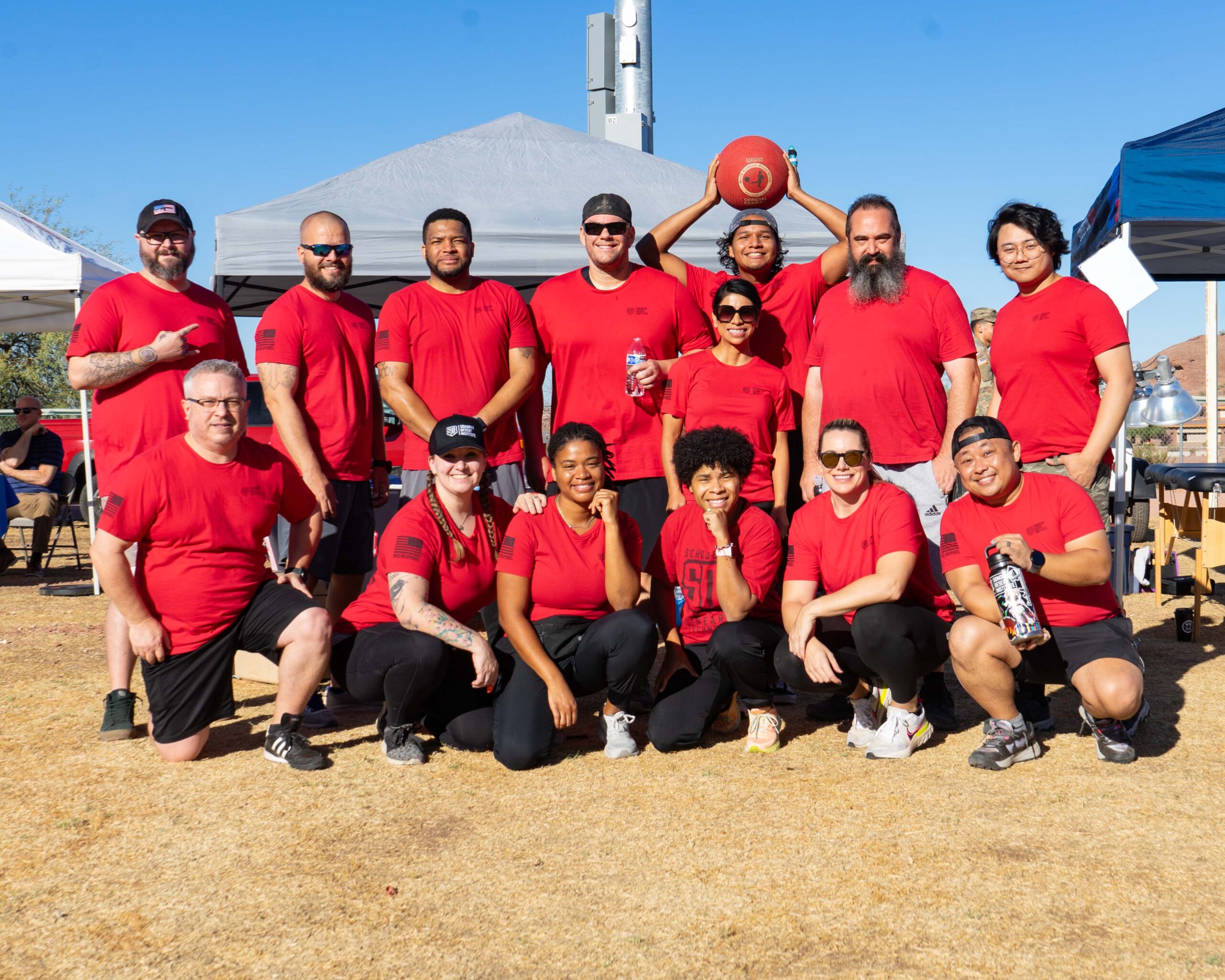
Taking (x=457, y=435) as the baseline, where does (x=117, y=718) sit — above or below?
below

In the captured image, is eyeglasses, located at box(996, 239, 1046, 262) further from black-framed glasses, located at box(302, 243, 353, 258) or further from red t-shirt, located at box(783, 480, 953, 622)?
black-framed glasses, located at box(302, 243, 353, 258)

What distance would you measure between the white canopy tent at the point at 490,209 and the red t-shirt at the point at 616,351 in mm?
2368

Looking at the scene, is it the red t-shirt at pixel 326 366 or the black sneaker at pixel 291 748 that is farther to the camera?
the red t-shirt at pixel 326 366

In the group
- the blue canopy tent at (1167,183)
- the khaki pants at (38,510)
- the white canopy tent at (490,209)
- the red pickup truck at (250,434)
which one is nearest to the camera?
the blue canopy tent at (1167,183)

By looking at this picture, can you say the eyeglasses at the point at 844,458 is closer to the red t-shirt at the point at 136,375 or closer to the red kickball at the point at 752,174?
the red kickball at the point at 752,174

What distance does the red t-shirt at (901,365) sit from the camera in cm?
463

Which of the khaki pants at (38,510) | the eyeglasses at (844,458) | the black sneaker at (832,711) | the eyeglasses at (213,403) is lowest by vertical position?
the black sneaker at (832,711)

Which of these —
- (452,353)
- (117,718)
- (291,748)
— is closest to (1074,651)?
(452,353)

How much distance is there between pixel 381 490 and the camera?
527 cm

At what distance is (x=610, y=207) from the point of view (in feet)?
15.9

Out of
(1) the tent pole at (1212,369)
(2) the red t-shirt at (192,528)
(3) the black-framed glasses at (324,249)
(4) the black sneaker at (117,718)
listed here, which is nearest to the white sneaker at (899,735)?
(2) the red t-shirt at (192,528)

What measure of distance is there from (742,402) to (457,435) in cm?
134

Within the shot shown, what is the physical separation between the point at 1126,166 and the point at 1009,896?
5.87 m

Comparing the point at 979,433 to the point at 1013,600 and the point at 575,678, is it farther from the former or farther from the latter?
the point at 575,678
